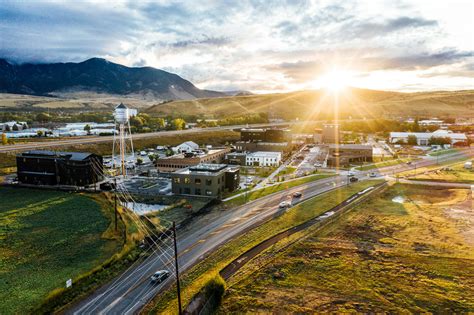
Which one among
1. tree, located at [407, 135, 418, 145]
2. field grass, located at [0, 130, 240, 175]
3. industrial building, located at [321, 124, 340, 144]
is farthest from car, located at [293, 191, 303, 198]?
tree, located at [407, 135, 418, 145]

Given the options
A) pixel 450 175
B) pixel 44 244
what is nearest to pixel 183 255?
pixel 44 244

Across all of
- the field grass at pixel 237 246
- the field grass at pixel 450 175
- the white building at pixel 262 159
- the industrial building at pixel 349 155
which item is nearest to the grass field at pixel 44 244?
the field grass at pixel 237 246

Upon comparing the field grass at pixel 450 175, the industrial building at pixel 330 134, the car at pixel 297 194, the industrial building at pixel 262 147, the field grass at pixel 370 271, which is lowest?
the field grass at pixel 370 271

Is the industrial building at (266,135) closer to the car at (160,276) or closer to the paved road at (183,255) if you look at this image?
the paved road at (183,255)

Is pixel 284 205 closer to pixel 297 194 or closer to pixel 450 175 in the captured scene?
pixel 297 194

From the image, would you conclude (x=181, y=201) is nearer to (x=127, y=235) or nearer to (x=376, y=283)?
(x=127, y=235)
